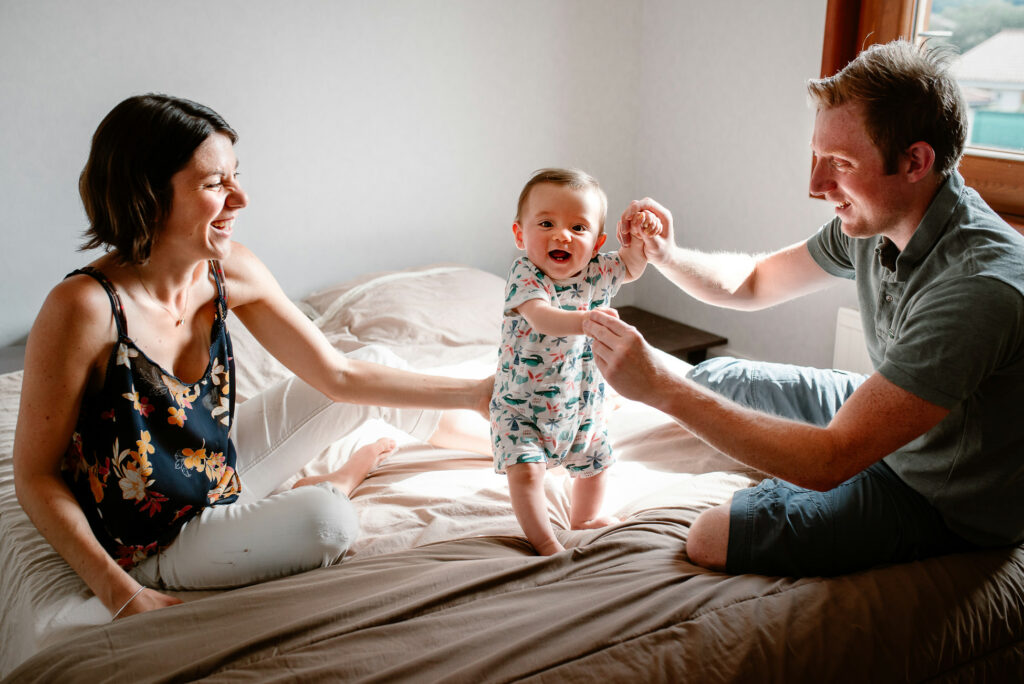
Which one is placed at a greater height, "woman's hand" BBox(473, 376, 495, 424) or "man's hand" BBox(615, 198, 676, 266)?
"man's hand" BBox(615, 198, 676, 266)

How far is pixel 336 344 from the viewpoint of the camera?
2.52m

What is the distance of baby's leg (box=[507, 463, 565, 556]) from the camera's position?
1.45 m

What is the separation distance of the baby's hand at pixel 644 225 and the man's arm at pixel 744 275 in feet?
0.42

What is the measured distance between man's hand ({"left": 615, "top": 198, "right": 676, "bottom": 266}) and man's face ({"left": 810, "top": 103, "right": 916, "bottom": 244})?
29 centimetres

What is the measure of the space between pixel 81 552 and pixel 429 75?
231 centimetres

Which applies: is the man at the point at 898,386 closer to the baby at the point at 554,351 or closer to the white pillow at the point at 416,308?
the baby at the point at 554,351

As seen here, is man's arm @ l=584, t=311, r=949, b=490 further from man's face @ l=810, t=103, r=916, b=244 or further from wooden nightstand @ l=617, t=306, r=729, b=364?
wooden nightstand @ l=617, t=306, r=729, b=364

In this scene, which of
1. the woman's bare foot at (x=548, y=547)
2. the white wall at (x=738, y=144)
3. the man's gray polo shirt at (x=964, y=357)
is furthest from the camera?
the white wall at (x=738, y=144)

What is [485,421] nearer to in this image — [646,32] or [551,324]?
[551,324]

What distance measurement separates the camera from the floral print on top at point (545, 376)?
1.51 meters

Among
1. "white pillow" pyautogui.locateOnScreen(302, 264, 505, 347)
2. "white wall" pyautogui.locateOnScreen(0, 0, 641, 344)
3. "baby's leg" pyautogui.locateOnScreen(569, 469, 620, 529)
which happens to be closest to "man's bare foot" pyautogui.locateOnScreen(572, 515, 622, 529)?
"baby's leg" pyautogui.locateOnScreen(569, 469, 620, 529)

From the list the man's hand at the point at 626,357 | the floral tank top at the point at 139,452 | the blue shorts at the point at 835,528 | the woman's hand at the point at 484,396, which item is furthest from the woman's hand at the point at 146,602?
the blue shorts at the point at 835,528

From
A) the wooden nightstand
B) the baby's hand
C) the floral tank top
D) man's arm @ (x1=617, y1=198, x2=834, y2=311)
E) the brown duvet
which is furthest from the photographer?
the wooden nightstand

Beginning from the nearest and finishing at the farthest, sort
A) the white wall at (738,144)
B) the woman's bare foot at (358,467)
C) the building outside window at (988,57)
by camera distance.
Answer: the woman's bare foot at (358,467) < the building outside window at (988,57) < the white wall at (738,144)
